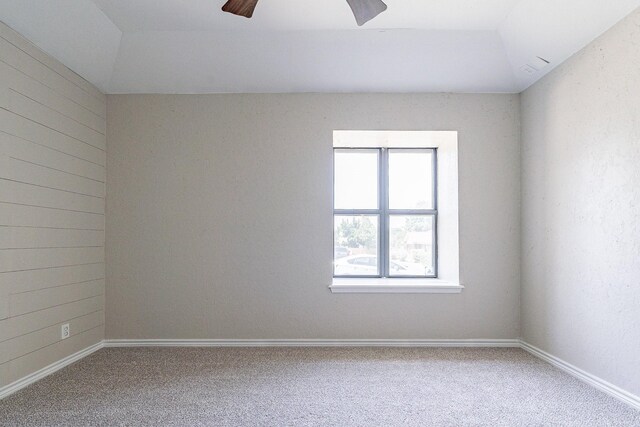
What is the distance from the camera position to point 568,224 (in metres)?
3.54

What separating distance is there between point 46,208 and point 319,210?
219 centimetres

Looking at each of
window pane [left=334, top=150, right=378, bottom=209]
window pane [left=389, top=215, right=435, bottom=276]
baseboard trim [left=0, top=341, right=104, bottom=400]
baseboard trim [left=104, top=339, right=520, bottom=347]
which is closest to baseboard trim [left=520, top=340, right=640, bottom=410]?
baseboard trim [left=104, top=339, right=520, bottom=347]

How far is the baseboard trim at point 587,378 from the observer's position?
287 cm

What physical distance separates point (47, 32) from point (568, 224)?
13.2 ft

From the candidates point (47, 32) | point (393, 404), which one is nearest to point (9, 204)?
point (47, 32)

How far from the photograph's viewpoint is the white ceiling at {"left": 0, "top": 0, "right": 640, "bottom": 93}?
132 inches

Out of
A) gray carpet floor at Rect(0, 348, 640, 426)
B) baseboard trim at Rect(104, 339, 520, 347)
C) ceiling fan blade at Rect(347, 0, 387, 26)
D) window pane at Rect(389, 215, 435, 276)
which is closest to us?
ceiling fan blade at Rect(347, 0, 387, 26)

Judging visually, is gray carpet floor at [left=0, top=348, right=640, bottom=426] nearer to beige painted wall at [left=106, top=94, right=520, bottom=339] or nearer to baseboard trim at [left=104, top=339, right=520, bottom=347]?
baseboard trim at [left=104, top=339, right=520, bottom=347]

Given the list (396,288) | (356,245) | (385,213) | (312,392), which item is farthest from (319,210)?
(312,392)

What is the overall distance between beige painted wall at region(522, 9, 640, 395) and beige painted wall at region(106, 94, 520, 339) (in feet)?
1.08

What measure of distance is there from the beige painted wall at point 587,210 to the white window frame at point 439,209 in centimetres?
63

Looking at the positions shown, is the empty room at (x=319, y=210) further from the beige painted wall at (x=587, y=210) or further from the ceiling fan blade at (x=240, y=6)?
the ceiling fan blade at (x=240, y=6)

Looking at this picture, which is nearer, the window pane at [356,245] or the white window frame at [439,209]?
the white window frame at [439,209]

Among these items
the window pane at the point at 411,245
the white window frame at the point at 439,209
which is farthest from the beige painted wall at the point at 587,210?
the window pane at the point at 411,245
